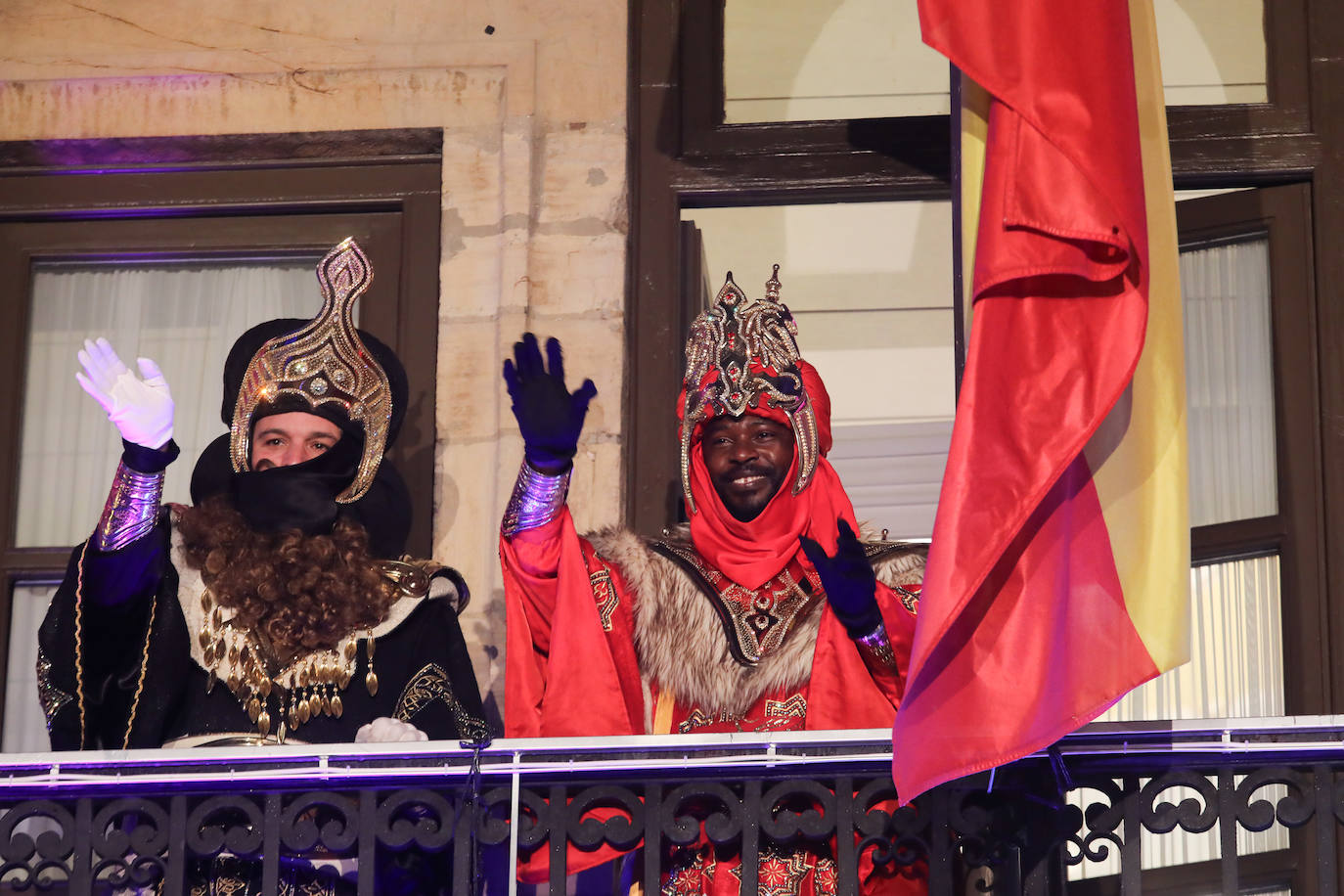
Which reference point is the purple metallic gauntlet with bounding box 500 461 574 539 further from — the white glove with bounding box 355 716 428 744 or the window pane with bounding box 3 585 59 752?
the window pane with bounding box 3 585 59 752

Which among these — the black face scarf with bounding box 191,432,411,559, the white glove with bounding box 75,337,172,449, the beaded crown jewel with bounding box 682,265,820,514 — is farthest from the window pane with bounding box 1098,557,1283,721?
the white glove with bounding box 75,337,172,449

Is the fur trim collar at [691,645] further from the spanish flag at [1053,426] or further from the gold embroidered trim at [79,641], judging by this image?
Answer: the gold embroidered trim at [79,641]

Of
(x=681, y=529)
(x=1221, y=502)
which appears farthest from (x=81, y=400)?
(x=1221, y=502)

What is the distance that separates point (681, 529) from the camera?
554 centimetres

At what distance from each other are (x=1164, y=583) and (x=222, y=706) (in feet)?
7.37

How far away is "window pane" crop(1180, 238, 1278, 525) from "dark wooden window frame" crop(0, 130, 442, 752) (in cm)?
234

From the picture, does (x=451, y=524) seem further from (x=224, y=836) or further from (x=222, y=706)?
(x=224, y=836)

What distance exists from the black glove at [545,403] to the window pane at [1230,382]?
213cm

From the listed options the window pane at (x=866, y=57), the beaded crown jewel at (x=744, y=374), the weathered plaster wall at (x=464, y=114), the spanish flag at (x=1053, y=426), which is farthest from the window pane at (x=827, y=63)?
the spanish flag at (x=1053, y=426)

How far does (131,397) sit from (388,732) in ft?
3.16

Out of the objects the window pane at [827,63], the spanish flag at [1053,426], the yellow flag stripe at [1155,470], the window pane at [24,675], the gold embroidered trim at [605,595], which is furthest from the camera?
the window pane at [827,63]

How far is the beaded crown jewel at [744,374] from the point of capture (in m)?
5.38

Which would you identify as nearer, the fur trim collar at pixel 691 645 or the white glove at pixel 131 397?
the white glove at pixel 131 397

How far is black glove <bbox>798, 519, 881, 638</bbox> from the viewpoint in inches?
183
